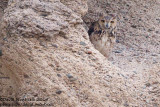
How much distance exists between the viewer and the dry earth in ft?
6.75

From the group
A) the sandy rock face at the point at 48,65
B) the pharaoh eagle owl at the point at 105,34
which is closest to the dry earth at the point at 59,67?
the sandy rock face at the point at 48,65

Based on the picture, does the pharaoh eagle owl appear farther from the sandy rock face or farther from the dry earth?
the sandy rock face

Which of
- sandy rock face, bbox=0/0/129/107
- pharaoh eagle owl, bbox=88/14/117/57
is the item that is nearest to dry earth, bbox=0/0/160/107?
sandy rock face, bbox=0/0/129/107

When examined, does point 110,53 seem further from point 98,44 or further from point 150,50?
point 150,50

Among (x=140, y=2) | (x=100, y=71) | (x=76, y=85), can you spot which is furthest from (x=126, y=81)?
(x=140, y=2)

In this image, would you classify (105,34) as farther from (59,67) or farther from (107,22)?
(59,67)

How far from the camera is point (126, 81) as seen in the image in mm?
2314

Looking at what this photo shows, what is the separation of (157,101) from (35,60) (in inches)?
42.8

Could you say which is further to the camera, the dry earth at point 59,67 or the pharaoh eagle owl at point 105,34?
the pharaoh eagle owl at point 105,34

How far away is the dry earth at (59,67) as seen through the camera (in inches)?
81.0

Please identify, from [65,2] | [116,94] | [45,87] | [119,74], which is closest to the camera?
[45,87]

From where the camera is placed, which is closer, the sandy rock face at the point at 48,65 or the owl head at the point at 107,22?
the sandy rock face at the point at 48,65

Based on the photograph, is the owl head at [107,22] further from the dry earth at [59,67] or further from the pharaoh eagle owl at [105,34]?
the dry earth at [59,67]

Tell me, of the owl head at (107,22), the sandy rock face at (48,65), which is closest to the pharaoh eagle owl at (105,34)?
the owl head at (107,22)
